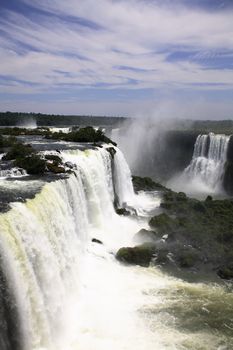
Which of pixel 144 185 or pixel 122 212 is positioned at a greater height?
pixel 144 185

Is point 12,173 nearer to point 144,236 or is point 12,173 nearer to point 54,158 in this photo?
point 54,158

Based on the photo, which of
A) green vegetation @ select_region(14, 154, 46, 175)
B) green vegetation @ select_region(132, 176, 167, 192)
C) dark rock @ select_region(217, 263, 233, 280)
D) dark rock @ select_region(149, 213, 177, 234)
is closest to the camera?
dark rock @ select_region(217, 263, 233, 280)

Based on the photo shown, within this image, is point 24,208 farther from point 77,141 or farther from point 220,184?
point 220,184

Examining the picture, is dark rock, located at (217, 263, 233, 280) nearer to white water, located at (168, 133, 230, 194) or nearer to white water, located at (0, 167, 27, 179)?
white water, located at (0, 167, 27, 179)

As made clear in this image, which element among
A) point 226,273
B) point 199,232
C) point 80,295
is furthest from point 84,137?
point 80,295

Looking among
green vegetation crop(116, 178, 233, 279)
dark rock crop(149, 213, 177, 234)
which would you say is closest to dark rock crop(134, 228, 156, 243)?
green vegetation crop(116, 178, 233, 279)
